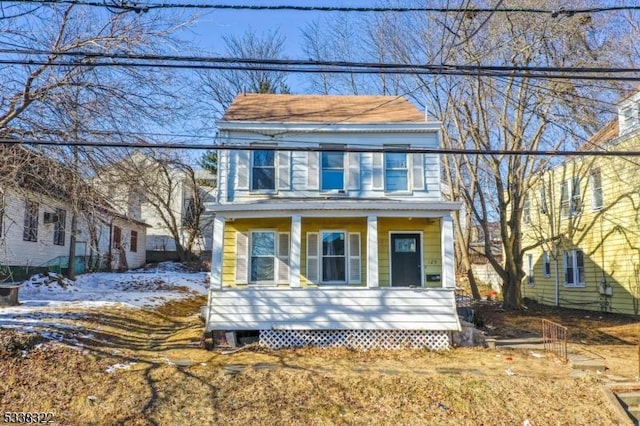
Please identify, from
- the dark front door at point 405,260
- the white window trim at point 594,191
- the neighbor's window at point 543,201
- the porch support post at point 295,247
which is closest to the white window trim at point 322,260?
the porch support post at point 295,247

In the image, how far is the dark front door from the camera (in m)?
13.4

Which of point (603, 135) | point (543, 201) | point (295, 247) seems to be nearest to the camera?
point (295, 247)

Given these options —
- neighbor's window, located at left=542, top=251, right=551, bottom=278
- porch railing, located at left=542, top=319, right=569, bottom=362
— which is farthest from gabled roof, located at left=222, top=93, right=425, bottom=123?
neighbor's window, located at left=542, top=251, right=551, bottom=278

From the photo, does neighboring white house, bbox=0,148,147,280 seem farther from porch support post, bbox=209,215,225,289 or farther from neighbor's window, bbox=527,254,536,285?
neighbor's window, bbox=527,254,536,285

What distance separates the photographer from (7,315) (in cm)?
1099

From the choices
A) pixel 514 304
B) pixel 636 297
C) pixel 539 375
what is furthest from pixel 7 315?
pixel 636 297

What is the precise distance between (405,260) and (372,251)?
67.0 inches

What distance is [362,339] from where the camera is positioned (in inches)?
471

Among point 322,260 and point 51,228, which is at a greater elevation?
point 51,228

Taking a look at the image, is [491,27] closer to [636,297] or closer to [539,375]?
[636,297]

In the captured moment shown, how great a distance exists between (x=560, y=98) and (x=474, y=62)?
10.5ft

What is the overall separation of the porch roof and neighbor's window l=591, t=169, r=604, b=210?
998cm

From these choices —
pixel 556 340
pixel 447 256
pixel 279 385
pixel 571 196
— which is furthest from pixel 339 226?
pixel 571 196

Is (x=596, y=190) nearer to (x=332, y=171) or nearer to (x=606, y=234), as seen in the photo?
(x=606, y=234)
